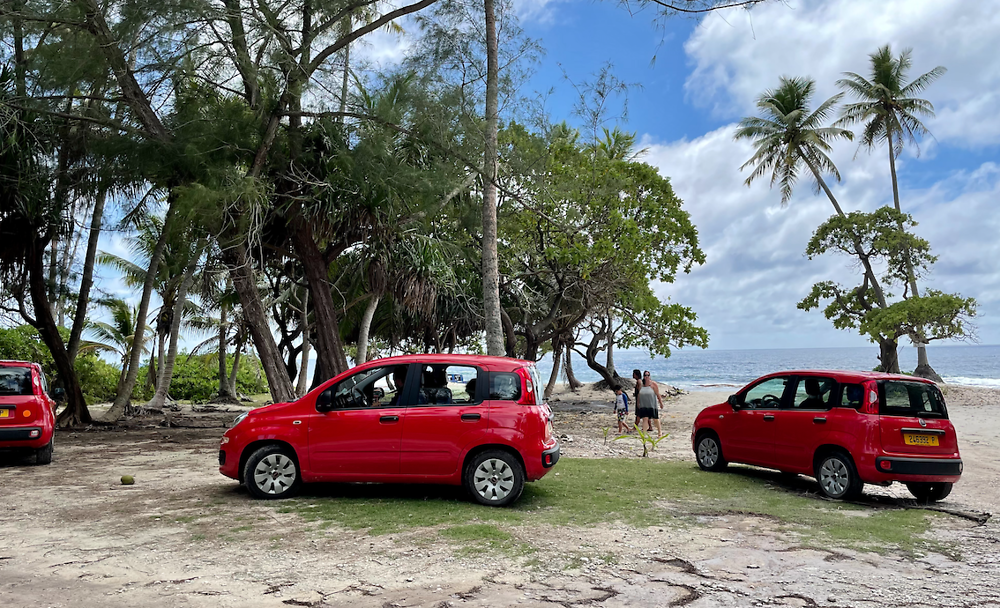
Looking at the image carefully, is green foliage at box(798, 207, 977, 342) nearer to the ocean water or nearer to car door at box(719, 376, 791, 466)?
the ocean water

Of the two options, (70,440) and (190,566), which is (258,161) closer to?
(70,440)

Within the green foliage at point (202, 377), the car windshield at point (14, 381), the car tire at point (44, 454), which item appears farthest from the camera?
the green foliage at point (202, 377)

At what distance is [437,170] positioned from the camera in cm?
1415

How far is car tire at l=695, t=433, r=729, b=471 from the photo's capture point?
1060 cm

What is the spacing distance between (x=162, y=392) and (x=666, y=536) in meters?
18.1

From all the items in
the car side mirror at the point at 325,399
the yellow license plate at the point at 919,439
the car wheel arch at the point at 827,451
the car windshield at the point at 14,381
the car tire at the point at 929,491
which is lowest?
the car tire at the point at 929,491

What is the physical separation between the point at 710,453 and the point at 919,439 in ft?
9.64

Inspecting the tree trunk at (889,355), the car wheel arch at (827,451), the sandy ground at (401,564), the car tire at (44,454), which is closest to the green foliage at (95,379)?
the car tire at (44,454)

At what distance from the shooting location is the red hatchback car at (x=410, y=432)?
7.52 metres

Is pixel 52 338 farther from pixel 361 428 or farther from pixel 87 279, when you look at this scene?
pixel 361 428

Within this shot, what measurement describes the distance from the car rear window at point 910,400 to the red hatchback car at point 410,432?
4.01 meters

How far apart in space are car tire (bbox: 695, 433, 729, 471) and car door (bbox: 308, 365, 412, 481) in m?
5.15

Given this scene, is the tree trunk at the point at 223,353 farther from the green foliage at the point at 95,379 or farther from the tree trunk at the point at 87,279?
the tree trunk at the point at 87,279

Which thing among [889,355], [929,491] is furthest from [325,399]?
[889,355]
